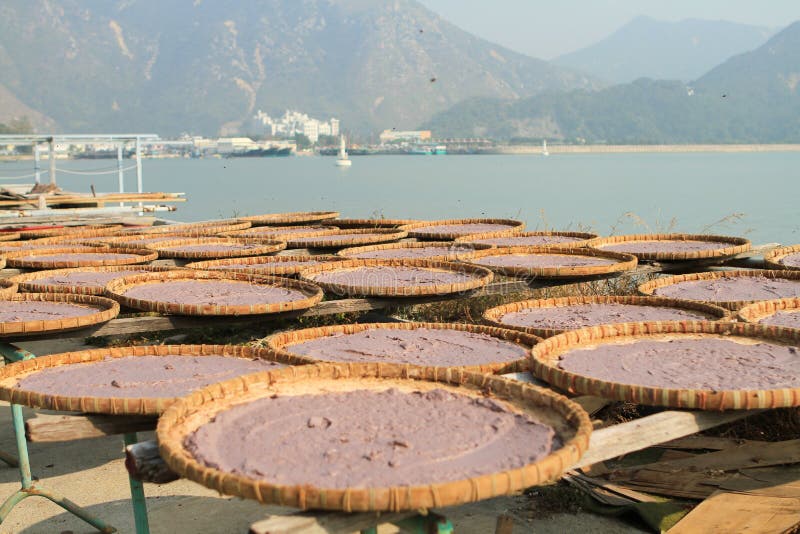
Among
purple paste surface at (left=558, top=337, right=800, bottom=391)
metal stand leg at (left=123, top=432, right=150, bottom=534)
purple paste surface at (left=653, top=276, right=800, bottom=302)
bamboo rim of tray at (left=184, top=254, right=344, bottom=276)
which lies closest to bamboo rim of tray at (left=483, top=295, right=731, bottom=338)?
purple paste surface at (left=653, top=276, right=800, bottom=302)

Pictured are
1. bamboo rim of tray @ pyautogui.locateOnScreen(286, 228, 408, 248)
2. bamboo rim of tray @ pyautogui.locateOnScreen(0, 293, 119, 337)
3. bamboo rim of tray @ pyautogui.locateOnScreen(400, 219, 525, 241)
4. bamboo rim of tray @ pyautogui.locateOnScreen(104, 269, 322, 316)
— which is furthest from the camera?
bamboo rim of tray @ pyautogui.locateOnScreen(400, 219, 525, 241)

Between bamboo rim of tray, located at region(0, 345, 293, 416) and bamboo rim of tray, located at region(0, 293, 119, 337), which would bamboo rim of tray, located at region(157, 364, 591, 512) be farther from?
bamboo rim of tray, located at region(0, 293, 119, 337)

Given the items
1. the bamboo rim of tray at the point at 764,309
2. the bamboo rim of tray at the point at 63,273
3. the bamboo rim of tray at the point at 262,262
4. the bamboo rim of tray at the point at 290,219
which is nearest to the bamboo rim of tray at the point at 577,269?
the bamboo rim of tray at the point at 262,262

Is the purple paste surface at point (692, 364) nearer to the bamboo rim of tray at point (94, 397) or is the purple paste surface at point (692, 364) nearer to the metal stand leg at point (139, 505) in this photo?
the bamboo rim of tray at point (94, 397)

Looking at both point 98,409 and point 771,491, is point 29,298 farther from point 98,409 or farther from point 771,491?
point 771,491

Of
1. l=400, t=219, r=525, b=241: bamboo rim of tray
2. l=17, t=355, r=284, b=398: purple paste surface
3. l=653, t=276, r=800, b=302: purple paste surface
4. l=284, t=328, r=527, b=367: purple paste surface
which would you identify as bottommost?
l=284, t=328, r=527, b=367: purple paste surface

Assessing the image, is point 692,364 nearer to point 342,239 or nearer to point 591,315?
point 591,315

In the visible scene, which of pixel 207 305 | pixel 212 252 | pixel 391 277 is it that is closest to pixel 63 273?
pixel 212 252

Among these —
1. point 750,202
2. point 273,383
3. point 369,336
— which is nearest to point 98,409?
point 273,383
